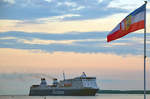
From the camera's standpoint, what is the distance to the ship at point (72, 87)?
12212 centimetres

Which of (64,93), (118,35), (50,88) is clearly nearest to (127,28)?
(118,35)

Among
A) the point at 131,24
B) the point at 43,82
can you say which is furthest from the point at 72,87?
the point at 131,24

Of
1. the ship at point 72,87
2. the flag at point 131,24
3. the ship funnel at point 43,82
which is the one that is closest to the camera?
the flag at point 131,24

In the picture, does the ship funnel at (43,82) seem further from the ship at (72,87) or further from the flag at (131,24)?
the flag at (131,24)

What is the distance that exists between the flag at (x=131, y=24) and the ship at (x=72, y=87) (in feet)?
329

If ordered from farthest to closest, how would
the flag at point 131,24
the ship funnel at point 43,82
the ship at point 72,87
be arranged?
the ship funnel at point 43,82
the ship at point 72,87
the flag at point 131,24

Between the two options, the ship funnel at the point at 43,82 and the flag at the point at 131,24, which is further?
the ship funnel at the point at 43,82

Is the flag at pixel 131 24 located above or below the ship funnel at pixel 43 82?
above

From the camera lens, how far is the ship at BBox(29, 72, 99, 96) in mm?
122125

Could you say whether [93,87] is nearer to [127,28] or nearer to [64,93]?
[64,93]

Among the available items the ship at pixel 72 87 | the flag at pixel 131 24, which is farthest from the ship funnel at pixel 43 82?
the flag at pixel 131 24

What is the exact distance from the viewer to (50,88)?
13662 centimetres

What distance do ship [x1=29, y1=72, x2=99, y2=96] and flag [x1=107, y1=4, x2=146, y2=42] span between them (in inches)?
3944

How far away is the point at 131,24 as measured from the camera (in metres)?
20.6
